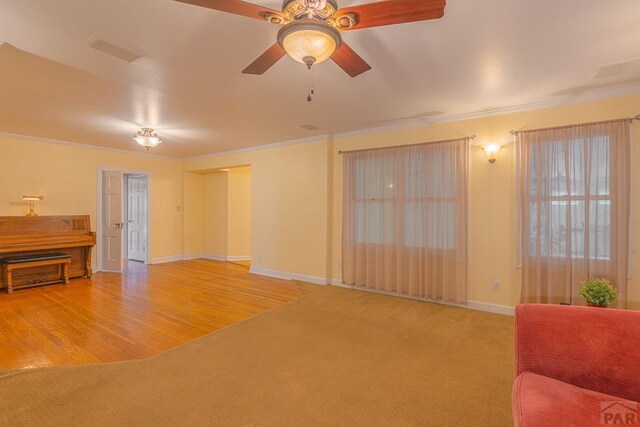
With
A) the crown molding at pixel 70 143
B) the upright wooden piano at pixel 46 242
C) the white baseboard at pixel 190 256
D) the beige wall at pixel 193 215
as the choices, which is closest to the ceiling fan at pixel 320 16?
the upright wooden piano at pixel 46 242

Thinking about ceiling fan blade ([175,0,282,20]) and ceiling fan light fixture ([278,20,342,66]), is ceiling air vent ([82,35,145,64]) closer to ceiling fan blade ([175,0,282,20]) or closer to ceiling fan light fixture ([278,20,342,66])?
ceiling fan blade ([175,0,282,20])

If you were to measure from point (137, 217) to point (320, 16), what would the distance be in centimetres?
777

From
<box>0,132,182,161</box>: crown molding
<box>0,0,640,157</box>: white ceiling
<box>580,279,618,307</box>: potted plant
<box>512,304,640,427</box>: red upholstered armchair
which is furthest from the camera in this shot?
<box>0,132,182,161</box>: crown molding

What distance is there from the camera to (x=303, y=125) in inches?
189

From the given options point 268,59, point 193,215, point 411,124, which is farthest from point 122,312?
point 411,124

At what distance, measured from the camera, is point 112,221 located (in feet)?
21.1

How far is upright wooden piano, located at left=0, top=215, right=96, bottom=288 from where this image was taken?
4988mm

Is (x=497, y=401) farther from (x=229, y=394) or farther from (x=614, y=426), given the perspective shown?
(x=229, y=394)

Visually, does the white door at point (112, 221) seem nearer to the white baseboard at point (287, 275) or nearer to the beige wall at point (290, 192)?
the beige wall at point (290, 192)

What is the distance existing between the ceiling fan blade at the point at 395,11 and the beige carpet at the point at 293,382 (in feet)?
7.82

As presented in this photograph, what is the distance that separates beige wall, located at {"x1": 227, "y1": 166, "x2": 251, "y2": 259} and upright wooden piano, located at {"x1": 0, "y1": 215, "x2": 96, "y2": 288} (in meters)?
2.94

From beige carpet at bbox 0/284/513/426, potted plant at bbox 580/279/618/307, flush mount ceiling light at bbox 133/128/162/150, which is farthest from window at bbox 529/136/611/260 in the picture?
flush mount ceiling light at bbox 133/128/162/150

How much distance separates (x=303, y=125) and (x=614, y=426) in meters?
4.48

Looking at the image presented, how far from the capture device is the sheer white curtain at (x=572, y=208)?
3.25m
